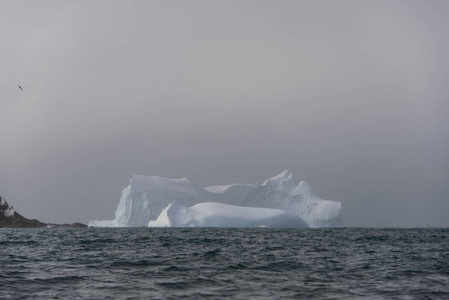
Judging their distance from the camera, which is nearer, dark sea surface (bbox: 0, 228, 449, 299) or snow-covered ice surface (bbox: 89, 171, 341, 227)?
dark sea surface (bbox: 0, 228, 449, 299)

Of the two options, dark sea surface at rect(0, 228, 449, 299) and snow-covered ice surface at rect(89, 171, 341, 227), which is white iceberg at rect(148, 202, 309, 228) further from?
dark sea surface at rect(0, 228, 449, 299)

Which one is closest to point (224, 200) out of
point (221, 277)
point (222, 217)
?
point (222, 217)

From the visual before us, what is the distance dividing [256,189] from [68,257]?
87573 millimetres

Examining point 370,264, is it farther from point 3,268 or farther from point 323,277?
point 3,268

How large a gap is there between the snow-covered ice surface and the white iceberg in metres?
0.17

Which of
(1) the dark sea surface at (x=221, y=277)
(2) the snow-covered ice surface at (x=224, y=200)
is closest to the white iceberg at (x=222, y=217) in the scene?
(2) the snow-covered ice surface at (x=224, y=200)

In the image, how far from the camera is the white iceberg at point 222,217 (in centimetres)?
9119

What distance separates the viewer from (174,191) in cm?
10506

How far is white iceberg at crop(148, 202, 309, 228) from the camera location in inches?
3590

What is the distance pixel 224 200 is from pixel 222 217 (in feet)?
62.4

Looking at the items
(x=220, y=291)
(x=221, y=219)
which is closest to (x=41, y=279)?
(x=220, y=291)

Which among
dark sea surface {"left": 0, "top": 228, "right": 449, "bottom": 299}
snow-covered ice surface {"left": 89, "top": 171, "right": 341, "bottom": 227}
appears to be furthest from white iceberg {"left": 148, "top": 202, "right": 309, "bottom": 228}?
dark sea surface {"left": 0, "top": 228, "right": 449, "bottom": 299}

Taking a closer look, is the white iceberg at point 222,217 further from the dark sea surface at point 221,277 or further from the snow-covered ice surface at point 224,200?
the dark sea surface at point 221,277

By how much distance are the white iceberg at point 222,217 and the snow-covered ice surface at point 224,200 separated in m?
0.17
